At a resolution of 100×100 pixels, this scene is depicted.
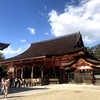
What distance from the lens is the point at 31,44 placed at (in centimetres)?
3559

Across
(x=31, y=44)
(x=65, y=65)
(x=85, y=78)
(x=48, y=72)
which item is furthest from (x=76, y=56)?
(x=31, y=44)

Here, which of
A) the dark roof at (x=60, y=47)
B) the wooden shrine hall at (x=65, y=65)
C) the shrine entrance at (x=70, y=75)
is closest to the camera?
the wooden shrine hall at (x=65, y=65)

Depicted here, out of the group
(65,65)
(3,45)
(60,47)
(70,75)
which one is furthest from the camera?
(60,47)

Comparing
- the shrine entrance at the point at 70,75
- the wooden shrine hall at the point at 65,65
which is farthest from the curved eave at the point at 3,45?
the shrine entrance at the point at 70,75

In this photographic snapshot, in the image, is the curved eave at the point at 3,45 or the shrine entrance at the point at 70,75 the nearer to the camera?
the curved eave at the point at 3,45

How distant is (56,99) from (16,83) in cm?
1078

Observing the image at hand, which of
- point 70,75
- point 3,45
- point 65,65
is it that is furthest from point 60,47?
point 3,45

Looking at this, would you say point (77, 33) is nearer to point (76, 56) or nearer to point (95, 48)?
point (76, 56)

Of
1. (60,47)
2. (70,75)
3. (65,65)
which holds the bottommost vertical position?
(70,75)

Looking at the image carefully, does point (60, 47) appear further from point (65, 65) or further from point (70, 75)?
point (70, 75)

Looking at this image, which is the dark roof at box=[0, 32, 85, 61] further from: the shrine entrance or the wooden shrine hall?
the shrine entrance

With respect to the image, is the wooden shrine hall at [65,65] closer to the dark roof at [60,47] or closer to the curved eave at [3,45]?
the dark roof at [60,47]

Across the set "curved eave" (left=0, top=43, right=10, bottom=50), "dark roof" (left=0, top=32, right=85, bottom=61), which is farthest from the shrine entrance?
"curved eave" (left=0, top=43, right=10, bottom=50)

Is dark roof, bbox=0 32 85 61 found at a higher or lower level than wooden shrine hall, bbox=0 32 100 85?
higher
